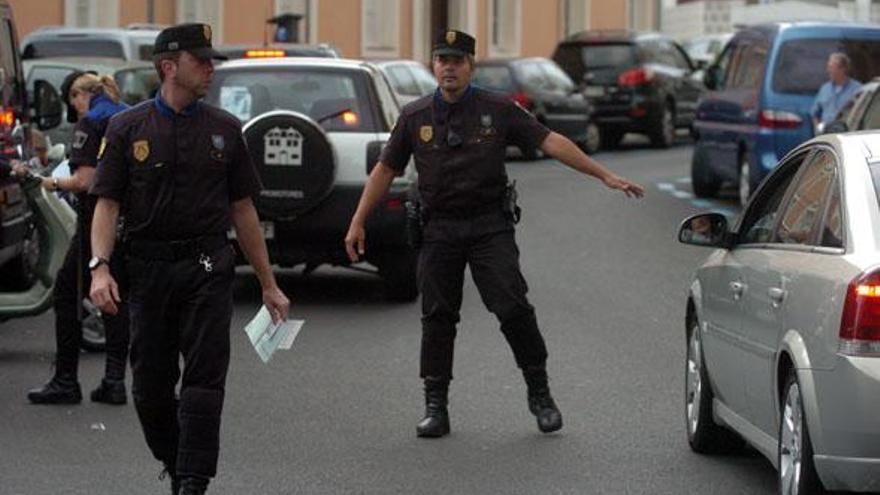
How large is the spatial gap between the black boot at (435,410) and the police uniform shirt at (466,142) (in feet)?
2.57

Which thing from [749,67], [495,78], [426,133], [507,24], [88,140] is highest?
[426,133]

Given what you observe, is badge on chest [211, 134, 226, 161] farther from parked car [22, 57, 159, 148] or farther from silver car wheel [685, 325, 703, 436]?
parked car [22, 57, 159, 148]

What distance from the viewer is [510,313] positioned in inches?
419

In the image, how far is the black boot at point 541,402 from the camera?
1060 centimetres

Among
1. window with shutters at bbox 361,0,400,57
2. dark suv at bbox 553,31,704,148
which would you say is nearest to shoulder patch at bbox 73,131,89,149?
dark suv at bbox 553,31,704,148

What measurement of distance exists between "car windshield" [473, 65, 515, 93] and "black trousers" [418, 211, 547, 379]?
22999 millimetres

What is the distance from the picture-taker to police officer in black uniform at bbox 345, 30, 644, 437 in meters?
10.6

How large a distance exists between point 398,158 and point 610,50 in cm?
2602

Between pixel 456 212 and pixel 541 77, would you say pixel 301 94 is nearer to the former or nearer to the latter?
pixel 456 212

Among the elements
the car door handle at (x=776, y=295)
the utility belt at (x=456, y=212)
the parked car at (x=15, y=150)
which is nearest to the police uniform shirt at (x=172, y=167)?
the car door handle at (x=776, y=295)

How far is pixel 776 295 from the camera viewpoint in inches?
332

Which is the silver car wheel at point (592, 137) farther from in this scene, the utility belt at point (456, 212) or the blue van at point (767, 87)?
the utility belt at point (456, 212)

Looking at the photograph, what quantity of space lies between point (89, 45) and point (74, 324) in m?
15.8

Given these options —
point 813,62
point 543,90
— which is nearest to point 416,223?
point 813,62
